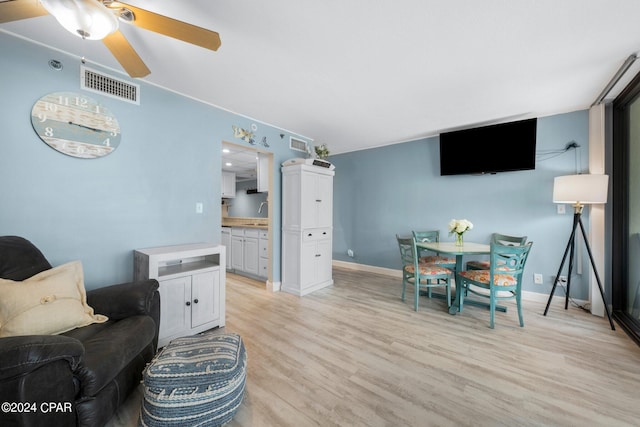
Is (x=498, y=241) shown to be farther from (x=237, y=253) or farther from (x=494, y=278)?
(x=237, y=253)

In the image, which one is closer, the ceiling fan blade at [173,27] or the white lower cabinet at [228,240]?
the ceiling fan blade at [173,27]

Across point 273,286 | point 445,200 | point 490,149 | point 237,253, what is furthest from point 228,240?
point 490,149

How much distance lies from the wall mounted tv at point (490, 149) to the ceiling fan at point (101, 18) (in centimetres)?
348

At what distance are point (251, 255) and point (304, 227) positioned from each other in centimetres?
135

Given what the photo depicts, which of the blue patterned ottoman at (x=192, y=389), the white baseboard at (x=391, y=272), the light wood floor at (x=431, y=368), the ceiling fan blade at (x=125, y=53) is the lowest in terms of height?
the light wood floor at (x=431, y=368)

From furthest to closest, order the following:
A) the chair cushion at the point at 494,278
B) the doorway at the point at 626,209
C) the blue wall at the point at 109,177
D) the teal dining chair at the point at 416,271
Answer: the teal dining chair at the point at 416,271 < the chair cushion at the point at 494,278 < the doorway at the point at 626,209 < the blue wall at the point at 109,177

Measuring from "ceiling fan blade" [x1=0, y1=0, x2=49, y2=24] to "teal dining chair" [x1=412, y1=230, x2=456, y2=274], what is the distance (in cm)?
355

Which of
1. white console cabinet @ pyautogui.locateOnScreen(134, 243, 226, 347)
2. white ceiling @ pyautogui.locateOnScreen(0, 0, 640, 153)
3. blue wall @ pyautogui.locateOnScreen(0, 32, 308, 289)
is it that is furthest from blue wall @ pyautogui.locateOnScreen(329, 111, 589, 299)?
white console cabinet @ pyautogui.locateOnScreen(134, 243, 226, 347)

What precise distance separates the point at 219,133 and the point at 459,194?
355 cm

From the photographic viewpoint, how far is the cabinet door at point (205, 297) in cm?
224

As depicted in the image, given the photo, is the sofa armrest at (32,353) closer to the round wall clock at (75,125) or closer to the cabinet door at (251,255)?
the round wall clock at (75,125)

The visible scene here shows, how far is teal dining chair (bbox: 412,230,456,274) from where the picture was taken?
124 inches

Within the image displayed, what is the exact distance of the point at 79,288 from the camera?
5.17 ft

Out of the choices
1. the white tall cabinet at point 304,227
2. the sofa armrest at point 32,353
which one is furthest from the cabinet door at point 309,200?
the sofa armrest at point 32,353
